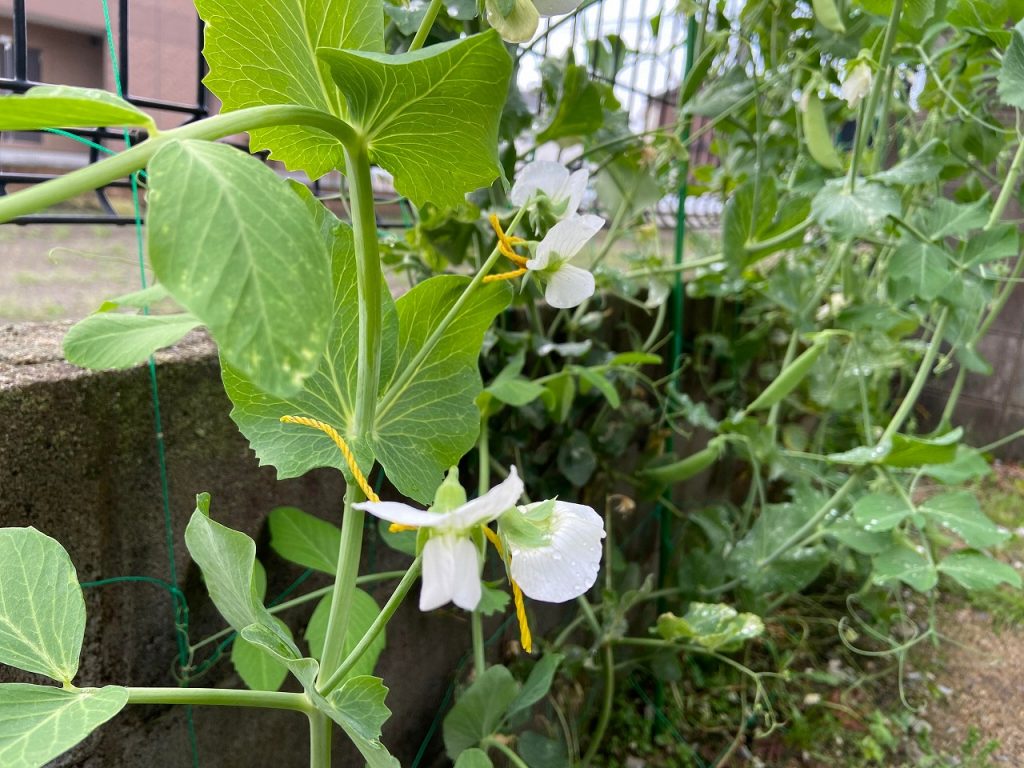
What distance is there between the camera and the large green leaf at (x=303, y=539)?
0.78m

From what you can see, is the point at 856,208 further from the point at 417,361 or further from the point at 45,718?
the point at 45,718

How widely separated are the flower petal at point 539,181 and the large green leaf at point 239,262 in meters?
0.24

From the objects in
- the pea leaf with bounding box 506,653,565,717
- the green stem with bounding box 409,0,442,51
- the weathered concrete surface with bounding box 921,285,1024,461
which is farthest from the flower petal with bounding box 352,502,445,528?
the weathered concrete surface with bounding box 921,285,1024,461

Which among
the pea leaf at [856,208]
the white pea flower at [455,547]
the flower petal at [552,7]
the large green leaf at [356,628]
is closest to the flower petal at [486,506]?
the white pea flower at [455,547]

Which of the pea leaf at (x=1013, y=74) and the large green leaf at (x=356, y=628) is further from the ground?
the pea leaf at (x=1013, y=74)

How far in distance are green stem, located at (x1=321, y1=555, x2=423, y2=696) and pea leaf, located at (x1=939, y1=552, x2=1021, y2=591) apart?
100cm

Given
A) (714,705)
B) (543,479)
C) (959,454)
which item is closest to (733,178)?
(959,454)

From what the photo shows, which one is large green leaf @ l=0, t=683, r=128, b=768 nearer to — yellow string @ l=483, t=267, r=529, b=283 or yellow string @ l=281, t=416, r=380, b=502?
yellow string @ l=281, t=416, r=380, b=502

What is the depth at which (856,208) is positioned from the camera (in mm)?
957

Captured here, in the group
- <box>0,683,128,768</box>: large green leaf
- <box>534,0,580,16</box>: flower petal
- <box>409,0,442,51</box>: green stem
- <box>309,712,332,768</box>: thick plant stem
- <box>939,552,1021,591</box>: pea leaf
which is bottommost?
<box>939,552,1021,591</box>: pea leaf

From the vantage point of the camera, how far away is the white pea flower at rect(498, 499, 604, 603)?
347 mm

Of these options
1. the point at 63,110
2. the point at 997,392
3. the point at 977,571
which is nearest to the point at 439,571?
the point at 63,110

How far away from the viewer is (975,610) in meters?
1.93

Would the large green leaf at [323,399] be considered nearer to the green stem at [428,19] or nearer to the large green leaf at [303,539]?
the green stem at [428,19]
